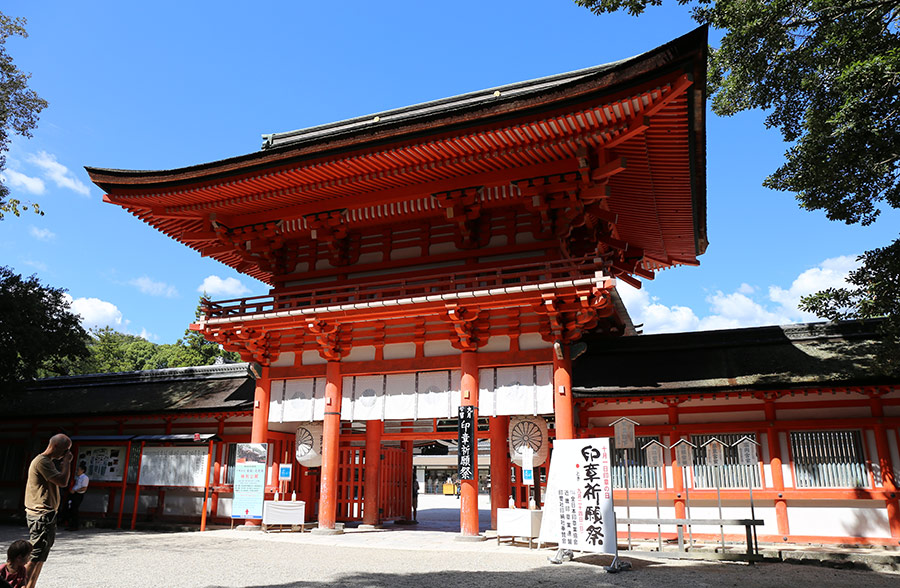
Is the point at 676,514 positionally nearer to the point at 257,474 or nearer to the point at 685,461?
the point at 685,461

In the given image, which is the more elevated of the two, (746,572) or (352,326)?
(352,326)

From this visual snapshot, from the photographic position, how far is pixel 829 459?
487 inches

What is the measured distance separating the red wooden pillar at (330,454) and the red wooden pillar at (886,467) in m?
11.7

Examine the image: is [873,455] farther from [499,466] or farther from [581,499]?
[499,466]

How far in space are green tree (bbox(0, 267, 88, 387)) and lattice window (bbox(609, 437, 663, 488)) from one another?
16849 mm

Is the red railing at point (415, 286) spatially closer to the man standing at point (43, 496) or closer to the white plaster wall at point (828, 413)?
the white plaster wall at point (828, 413)

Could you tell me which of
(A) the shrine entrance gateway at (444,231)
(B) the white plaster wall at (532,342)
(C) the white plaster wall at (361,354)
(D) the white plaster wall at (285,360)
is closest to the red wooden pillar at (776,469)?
(A) the shrine entrance gateway at (444,231)

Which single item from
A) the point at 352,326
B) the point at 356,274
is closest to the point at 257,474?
the point at 352,326

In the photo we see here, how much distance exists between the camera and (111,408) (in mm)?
19172

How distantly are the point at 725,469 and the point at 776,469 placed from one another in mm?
983

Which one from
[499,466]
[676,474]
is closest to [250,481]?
[499,466]

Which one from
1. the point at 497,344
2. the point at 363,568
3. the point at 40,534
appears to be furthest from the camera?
the point at 497,344

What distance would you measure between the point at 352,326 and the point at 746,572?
387 inches

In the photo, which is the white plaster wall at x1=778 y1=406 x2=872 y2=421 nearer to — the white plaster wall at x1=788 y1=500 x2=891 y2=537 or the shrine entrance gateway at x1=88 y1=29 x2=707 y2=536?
the white plaster wall at x1=788 y1=500 x2=891 y2=537
